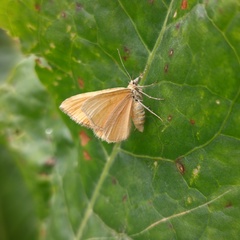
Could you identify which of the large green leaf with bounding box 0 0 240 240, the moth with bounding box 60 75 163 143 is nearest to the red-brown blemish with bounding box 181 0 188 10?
the large green leaf with bounding box 0 0 240 240

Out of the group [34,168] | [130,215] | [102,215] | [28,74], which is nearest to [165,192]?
[130,215]

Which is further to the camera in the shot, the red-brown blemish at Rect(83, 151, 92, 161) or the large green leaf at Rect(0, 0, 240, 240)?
the red-brown blemish at Rect(83, 151, 92, 161)

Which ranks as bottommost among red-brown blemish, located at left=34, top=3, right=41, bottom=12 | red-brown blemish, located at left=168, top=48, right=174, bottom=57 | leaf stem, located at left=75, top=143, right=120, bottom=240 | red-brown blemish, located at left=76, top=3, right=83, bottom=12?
leaf stem, located at left=75, top=143, right=120, bottom=240

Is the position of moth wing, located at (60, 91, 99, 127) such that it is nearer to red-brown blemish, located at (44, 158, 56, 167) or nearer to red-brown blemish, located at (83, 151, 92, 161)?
red-brown blemish, located at (83, 151, 92, 161)

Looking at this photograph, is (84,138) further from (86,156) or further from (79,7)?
(79,7)

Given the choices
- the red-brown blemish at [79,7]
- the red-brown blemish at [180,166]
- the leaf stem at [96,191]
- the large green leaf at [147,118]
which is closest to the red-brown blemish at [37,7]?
the large green leaf at [147,118]
